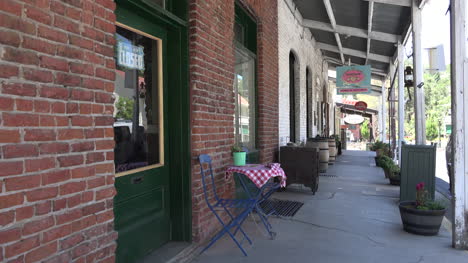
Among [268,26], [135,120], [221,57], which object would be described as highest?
[268,26]

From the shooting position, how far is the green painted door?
2.83 m

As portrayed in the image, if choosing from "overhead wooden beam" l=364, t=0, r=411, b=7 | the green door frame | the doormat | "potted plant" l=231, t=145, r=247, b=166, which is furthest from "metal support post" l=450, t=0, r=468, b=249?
"overhead wooden beam" l=364, t=0, r=411, b=7

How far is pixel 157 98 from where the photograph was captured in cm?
338

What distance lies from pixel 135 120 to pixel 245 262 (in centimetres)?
165

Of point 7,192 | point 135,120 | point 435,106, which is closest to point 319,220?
point 135,120

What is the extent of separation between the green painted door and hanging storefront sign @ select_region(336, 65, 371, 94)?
9711 millimetres

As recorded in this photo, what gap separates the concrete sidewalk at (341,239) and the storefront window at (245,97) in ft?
4.60

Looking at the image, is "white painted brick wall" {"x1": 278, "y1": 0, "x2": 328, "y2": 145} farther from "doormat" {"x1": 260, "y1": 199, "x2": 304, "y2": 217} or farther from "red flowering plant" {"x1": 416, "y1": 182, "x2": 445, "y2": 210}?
"red flowering plant" {"x1": 416, "y1": 182, "x2": 445, "y2": 210}

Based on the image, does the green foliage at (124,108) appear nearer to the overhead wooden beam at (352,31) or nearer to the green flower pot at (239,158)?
the green flower pot at (239,158)

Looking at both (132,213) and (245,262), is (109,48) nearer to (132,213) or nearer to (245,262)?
(132,213)

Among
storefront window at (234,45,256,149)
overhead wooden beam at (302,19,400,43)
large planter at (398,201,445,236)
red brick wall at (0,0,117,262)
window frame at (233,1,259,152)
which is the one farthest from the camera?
overhead wooden beam at (302,19,400,43)

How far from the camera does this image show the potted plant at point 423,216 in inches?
154

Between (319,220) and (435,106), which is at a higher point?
(435,106)

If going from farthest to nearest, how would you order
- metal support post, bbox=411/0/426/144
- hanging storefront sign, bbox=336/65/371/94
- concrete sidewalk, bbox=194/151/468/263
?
hanging storefront sign, bbox=336/65/371/94, metal support post, bbox=411/0/426/144, concrete sidewalk, bbox=194/151/468/263
